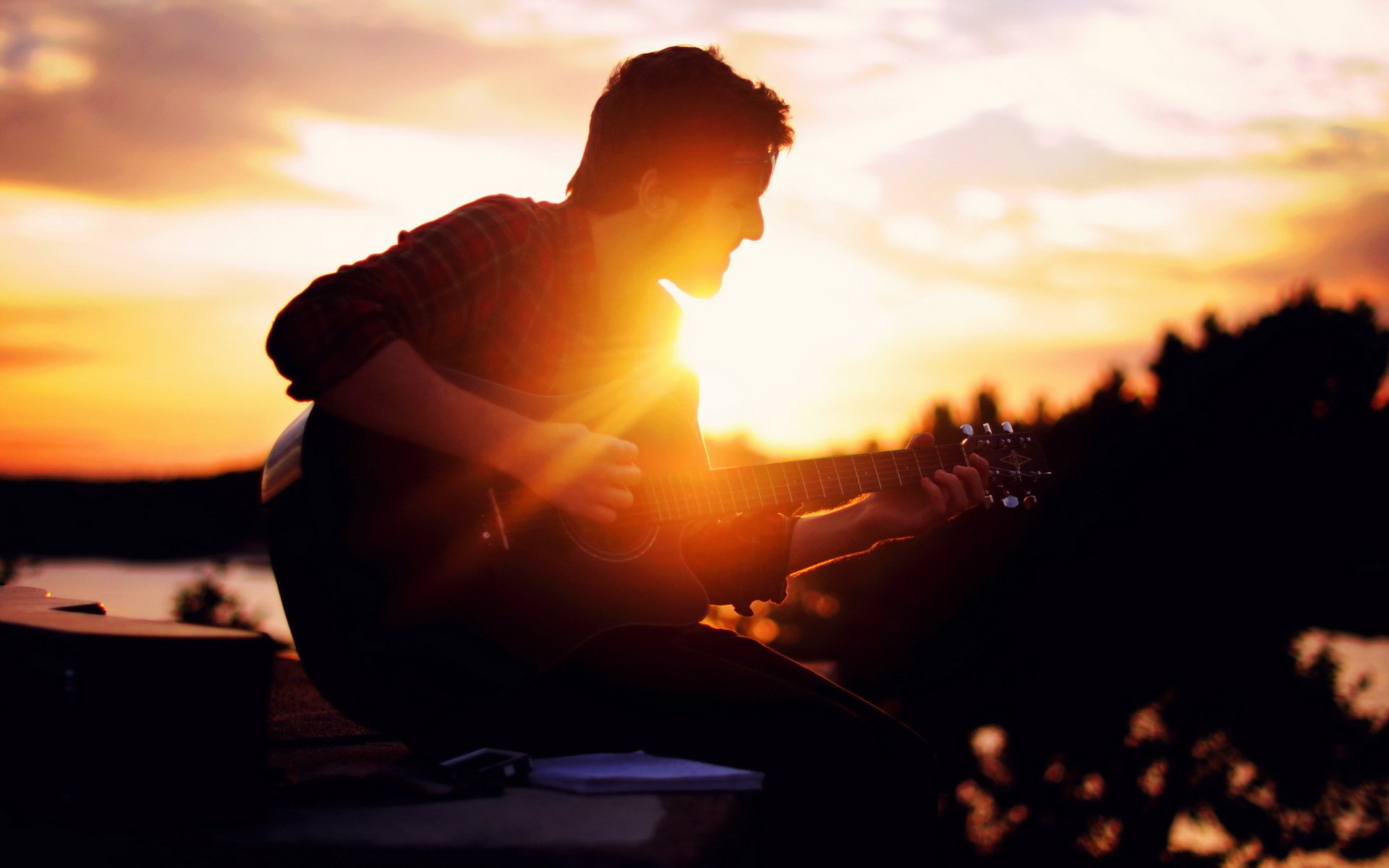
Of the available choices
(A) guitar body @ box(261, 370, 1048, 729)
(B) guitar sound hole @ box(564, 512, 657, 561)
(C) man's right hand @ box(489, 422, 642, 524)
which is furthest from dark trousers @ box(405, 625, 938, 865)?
(C) man's right hand @ box(489, 422, 642, 524)

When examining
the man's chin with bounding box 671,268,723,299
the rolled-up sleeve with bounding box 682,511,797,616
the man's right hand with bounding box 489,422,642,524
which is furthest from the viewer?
the man's chin with bounding box 671,268,723,299

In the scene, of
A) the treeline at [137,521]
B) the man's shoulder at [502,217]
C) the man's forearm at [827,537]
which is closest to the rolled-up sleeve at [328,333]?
the man's shoulder at [502,217]

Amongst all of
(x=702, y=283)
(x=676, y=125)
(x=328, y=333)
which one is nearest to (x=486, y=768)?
(x=328, y=333)

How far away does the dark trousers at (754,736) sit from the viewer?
2.29m

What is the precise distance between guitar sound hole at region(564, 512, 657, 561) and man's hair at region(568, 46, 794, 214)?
1025 mm

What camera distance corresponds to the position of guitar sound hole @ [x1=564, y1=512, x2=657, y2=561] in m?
2.52

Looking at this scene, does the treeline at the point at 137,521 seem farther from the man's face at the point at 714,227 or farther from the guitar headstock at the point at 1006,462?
the guitar headstock at the point at 1006,462

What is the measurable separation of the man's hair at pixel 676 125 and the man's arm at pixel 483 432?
92 centimetres

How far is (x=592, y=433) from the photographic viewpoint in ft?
8.31

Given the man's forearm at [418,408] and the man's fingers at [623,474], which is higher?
the man's forearm at [418,408]

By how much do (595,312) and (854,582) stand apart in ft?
57.7

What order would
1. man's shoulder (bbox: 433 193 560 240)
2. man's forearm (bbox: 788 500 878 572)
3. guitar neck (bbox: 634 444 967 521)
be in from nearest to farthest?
man's shoulder (bbox: 433 193 560 240) < guitar neck (bbox: 634 444 967 521) < man's forearm (bbox: 788 500 878 572)

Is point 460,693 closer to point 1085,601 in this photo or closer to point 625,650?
point 625,650

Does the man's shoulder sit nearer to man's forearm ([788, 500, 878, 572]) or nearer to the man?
the man
